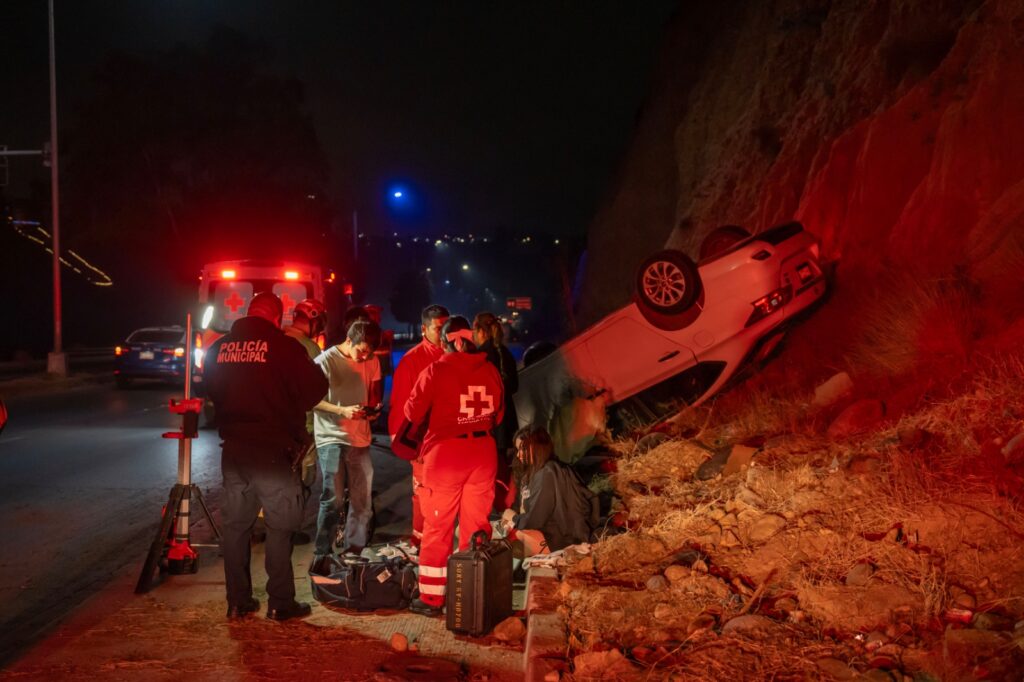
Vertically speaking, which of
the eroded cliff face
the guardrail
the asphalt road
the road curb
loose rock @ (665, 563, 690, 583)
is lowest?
the asphalt road

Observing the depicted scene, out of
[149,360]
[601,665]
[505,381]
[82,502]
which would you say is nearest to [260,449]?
[601,665]

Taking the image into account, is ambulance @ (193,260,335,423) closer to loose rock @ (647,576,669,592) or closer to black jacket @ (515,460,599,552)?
black jacket @ (515,460,599,552)

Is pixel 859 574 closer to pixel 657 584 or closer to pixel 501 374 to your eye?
pixel 657 584

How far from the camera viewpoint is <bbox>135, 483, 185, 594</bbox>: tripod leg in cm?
588

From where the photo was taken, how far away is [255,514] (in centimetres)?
542

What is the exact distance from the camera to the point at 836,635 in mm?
4086

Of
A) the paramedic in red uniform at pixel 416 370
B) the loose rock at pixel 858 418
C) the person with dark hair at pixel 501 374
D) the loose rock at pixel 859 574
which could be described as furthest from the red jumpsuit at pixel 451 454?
the loose rock at pixel 858 418

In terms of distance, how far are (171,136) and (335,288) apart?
83.9 ft

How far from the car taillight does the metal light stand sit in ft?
17.5

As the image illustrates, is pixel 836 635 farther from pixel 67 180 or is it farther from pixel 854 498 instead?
pixel 67 180

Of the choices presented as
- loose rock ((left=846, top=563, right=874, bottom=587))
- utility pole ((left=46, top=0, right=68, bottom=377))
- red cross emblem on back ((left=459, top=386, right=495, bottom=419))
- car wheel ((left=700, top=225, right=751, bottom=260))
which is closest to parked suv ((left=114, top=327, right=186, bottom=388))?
utility pole ((left=46, top=0, right=68, bottom=377))

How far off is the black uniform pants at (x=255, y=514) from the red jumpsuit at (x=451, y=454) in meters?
0.83

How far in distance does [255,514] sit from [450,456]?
127 centimetres

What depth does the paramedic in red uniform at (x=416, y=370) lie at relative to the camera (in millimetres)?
6066
